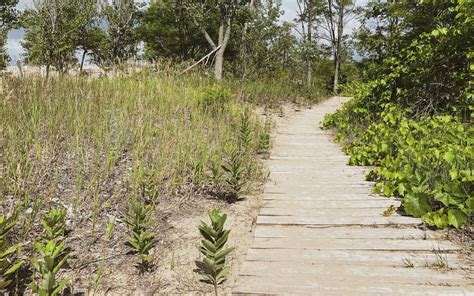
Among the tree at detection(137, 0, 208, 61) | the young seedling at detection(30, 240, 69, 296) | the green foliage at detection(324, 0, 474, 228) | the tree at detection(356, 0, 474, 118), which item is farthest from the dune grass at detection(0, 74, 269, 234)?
the tree at detection(137, 0, 208, 61)

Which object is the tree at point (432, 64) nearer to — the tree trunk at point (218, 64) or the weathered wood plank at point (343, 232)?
the weathered wood plank at point (343, 232)

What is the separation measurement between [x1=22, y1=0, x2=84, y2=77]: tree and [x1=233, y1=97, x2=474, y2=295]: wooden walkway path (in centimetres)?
434

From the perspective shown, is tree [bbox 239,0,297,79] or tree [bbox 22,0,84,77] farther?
tree [bbox 239,0,297,79]

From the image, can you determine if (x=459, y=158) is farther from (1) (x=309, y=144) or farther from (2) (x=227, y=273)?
(1) (x=309, y=144)

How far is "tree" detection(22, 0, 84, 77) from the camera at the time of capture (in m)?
5.66

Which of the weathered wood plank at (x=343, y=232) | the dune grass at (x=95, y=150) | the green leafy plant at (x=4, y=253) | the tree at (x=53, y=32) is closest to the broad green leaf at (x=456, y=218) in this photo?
the weathered wood plank at (x=343, y=232)

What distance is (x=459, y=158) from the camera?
10.4ft

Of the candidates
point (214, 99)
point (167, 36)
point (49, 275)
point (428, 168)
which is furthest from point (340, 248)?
point (167, 36)

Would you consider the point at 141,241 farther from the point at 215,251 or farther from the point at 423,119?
the point at 423,119

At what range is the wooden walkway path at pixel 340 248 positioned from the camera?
2055 mm

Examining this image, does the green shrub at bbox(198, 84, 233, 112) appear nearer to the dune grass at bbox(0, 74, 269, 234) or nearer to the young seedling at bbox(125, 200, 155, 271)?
the dune grass at bbox(0, 74, 269, 234)

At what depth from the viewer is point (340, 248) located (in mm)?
2488

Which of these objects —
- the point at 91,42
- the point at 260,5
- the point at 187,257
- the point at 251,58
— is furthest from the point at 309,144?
the point at 91,42

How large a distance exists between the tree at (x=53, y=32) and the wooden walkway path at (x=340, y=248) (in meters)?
4.34
